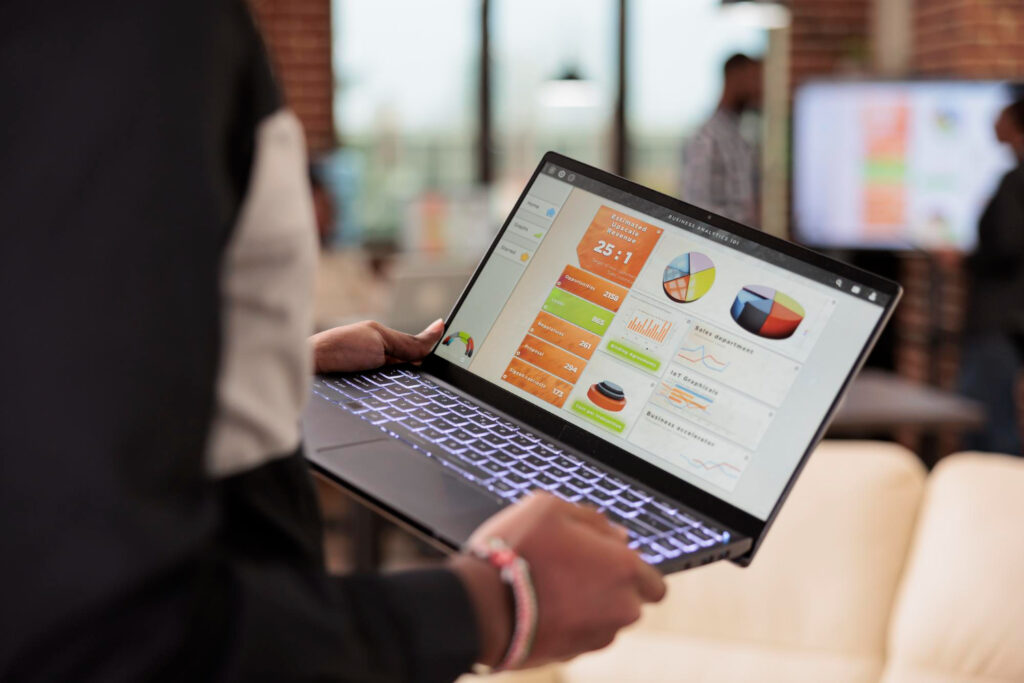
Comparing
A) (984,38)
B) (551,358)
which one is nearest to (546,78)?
(984,38)

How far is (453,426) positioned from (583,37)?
6.09 m

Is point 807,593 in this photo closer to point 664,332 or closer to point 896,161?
point 664,332

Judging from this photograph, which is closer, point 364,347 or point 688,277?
point 688,277

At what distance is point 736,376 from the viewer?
884mm

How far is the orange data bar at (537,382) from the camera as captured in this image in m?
0.97

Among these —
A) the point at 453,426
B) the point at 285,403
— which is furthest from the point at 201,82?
the point at 453,426

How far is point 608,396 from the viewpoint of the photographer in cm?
94

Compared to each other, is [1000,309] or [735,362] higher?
[735,362]

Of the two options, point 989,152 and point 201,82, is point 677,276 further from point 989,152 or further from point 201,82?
point 989,152

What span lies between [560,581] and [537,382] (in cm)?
38

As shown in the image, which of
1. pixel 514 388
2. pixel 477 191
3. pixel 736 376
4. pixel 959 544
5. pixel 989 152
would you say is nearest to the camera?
pixel 736 376

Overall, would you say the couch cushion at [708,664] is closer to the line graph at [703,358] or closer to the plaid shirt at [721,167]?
the line graph at [703,358]

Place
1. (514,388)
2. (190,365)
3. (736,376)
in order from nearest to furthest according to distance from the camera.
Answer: (190,365) → (736,376) → (514,388)

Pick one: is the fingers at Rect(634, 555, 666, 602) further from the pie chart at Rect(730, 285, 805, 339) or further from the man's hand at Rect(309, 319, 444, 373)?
the man's hand at Rect(309, 319, 444, 373)
